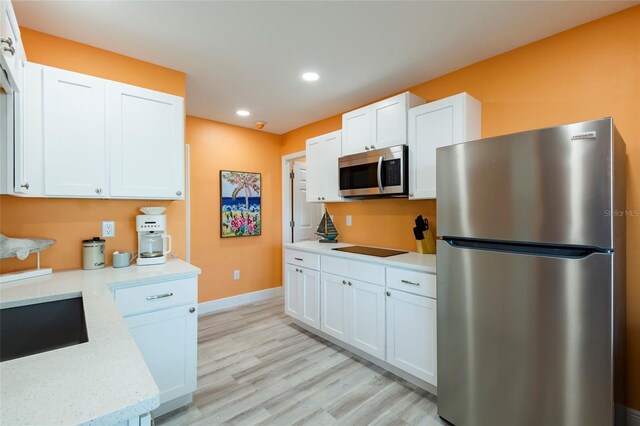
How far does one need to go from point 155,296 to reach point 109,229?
2.58 ft

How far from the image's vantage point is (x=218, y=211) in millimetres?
3943

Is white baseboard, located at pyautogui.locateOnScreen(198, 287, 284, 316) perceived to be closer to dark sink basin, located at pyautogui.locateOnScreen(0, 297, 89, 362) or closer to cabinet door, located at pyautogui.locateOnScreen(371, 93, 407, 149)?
dark sink basin, located at pyautogui.locateOnScreen(0, 297, 89, 362)

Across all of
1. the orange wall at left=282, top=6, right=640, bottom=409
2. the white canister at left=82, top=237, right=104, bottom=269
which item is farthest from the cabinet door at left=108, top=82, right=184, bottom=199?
the orange wall at left=282, top=6, right=640, bottom=409

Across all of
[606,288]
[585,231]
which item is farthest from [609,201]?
[606,288]

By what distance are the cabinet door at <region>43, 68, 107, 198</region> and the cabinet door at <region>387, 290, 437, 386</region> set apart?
2.26 meters

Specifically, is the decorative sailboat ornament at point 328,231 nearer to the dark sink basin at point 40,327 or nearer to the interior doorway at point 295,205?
the interior doorway at point 295,205

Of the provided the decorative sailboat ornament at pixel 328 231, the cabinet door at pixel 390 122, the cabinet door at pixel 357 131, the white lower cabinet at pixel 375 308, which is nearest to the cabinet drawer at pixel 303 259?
the white lower cabinet at pixel 375 308

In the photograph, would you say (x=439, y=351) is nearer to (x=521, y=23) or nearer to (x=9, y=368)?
(x=9, y=368)

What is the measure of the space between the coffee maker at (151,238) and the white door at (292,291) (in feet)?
4.72

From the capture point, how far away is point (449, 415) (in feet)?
5.90

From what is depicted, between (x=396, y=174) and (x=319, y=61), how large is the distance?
1.12 metres

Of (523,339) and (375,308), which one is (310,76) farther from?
(523,339)

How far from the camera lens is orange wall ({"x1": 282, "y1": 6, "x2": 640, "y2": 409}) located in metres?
1.73

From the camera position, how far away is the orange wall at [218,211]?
3.77 meters
